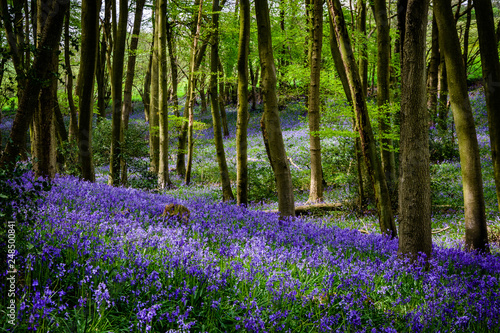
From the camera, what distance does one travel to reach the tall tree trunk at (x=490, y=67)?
520 cm

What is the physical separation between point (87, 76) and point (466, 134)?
26.1 feet

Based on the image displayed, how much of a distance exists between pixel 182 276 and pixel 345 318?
4.85 ft

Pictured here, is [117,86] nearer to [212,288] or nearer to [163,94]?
[163,94]

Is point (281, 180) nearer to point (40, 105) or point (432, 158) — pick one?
point (40, 105)

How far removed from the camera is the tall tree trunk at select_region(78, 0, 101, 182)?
7425 millimetres

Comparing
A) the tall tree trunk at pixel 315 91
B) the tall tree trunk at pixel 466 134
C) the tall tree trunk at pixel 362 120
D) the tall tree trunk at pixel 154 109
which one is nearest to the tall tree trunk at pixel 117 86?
the tall tree trunk at pixel 154 109

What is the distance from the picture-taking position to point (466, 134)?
229 inches

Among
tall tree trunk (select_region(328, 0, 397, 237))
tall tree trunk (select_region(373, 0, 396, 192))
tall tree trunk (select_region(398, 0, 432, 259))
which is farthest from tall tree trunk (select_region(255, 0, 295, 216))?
tall tree trunk (select_region(373, 0, 396, 192))

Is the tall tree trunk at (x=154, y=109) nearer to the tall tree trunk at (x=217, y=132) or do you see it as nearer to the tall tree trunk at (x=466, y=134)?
the tall tree trunk at (x=217, y=132)

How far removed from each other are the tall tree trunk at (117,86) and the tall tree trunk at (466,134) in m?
8.30

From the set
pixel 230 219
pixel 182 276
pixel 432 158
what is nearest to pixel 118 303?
pixel 182 276

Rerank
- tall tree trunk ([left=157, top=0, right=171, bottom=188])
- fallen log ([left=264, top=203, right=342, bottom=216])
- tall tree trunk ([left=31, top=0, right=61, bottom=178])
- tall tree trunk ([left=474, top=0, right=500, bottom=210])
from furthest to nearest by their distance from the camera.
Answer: tall tree trunk ([left=157, top=0, right=171, bottom=188]) → fallen log ([left=264, top=203, right=342, bottom=216]) → tall tree trunk ([left=31, top=0, right=61, bottom=178]) → tall tree trunk ([left=474, top=0, right=500, bottom=210])

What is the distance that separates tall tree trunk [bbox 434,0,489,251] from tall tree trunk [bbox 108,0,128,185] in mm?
8305

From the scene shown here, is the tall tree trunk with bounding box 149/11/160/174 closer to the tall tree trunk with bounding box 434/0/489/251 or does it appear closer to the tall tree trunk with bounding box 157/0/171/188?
the tall tree trunk with bounding box 157/0/171/188
